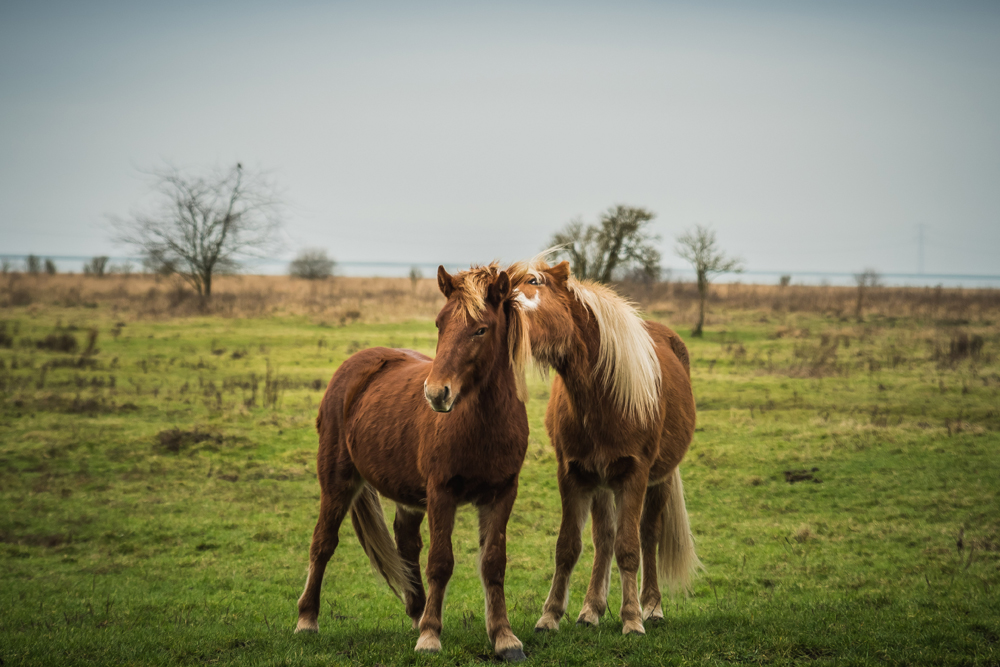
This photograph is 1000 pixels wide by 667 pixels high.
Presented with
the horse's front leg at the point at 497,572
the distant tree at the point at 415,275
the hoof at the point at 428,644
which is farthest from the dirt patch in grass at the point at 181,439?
the distant tree at the point at 415,275

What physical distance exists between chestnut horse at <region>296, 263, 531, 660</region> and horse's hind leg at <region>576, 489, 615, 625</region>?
987 millimetres

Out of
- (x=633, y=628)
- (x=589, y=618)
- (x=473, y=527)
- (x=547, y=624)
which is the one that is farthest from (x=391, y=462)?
(x=473, y=527)

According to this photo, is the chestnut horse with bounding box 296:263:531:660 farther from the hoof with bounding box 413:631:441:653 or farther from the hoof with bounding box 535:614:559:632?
the hoof with bounding box 535:614:559:632

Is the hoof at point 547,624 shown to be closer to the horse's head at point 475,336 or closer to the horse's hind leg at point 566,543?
the horse's hind leg at point 566,543

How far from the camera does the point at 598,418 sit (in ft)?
15.0

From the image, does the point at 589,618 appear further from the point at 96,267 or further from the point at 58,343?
the point at 96,267

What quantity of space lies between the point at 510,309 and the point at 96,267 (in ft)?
179

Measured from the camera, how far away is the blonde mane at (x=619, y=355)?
181 inches

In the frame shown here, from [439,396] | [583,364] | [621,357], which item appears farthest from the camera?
[621,357]

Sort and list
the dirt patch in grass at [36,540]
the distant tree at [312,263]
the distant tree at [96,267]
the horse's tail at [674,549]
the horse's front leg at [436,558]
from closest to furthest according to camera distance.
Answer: the horse's front leg at [436,558] → the horse's tail at [674,549] → the dirt patch in grass at [36,540] → the distant tree at [96,267] → the distant tree at [312,263]

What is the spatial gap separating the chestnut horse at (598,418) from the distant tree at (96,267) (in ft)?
175

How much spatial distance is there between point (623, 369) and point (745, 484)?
686 cm

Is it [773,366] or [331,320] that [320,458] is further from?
[331,320]

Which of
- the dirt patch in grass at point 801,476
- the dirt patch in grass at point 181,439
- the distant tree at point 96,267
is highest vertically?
the distant tree at point 96,267
